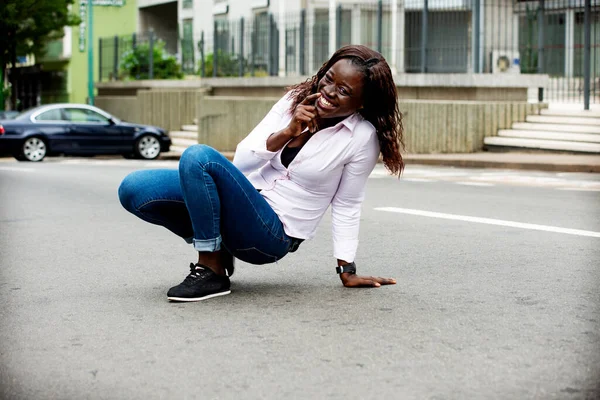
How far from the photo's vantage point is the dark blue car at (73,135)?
2375cm

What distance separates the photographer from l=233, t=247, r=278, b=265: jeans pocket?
534cm

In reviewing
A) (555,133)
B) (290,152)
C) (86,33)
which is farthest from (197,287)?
(86,33)

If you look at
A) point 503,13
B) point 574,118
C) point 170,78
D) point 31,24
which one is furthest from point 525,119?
point 31,24

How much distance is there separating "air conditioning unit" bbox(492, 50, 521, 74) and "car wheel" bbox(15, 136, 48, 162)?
10.1 metres

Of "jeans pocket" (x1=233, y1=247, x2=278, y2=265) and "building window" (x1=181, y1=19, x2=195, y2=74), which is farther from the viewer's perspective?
"building window" (x1=181, y1=19, x2=195, y2=74)

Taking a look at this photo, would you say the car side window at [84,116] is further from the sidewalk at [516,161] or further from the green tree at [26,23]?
the green tree at [26,23]

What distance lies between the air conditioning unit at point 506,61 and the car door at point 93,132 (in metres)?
8.79

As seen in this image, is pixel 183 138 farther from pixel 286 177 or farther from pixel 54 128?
pixel 286 177

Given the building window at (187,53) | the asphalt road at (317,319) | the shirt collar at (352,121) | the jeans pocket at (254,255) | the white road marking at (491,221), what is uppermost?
the building window at (187,53)

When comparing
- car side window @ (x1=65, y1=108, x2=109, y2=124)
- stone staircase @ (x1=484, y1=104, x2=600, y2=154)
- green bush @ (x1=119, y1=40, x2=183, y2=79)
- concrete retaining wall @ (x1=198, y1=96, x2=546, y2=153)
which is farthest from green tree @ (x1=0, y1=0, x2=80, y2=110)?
stone staircase @ (x1=484, y1=104, x2=600, y2=154)

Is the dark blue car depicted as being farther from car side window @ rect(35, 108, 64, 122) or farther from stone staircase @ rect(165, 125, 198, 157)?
stone staircase @ rect(165, 125, 198, 157)

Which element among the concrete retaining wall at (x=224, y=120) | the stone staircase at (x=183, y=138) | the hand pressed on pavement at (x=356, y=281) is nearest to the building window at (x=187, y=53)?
the stone staircase at (x=183, y=138)

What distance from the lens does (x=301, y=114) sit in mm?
5004

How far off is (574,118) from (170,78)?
51.1ft
